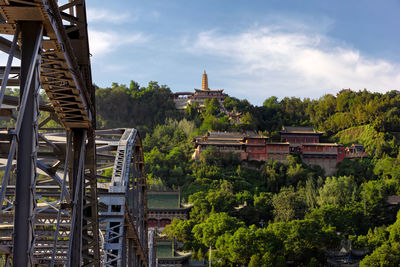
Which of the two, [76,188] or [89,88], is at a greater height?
[89,88]

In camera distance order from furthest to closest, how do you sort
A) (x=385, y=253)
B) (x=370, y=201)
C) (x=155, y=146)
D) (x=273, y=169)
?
(x=155, y=146)
(x=273, y=169)
(x=370, y=201)
(x=385, y=253)

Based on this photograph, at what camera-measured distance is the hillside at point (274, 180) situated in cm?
5756

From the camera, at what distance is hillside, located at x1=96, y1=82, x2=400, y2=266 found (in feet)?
189

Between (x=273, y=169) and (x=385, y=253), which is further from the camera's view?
(x=273, y=169)

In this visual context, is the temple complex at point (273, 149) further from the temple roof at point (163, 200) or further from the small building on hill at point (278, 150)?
the temple roof at point (163, 200)

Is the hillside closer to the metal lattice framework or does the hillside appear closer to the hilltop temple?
the hilltop temple

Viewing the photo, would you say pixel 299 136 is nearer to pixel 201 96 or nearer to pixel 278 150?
pixel 278 150

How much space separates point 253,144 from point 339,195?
15766mm

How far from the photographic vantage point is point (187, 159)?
82875 millimetres

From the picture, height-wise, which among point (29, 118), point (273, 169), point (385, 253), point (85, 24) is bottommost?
point (385, 253)

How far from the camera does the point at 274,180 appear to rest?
77688 mm

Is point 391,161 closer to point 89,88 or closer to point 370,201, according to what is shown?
point 370,201

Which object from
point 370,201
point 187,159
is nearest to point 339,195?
point 370,201

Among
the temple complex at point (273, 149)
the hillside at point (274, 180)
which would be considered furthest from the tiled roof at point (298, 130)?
the hillside at point (274, 180)
